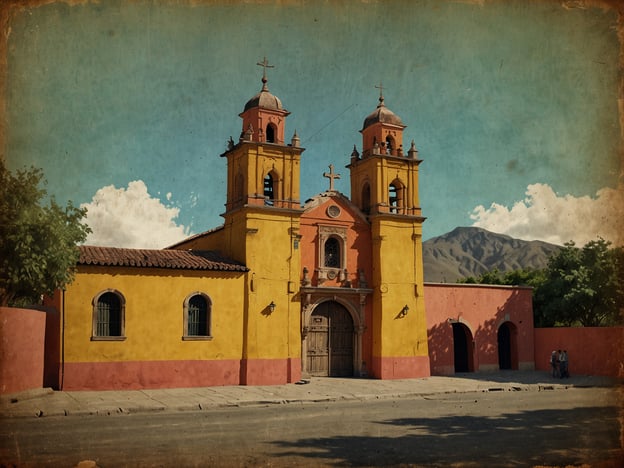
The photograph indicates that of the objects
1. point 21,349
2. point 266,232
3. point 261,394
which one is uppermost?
point 266,232

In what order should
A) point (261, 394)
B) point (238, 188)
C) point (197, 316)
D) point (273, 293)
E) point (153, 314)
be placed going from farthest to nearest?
point (238, 188)
point (273, 293)
point (197, 316)
point (153, 314)
point (261, 394)

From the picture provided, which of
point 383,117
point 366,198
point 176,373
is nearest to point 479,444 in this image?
point 176,373

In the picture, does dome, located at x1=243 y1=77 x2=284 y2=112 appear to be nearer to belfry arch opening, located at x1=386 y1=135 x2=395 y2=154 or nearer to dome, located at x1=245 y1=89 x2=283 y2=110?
dome, located at x1=245 y1=89 x2=283 y2=110

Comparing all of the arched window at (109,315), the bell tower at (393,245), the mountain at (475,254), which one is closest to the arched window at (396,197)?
the bell tower at (393,245)

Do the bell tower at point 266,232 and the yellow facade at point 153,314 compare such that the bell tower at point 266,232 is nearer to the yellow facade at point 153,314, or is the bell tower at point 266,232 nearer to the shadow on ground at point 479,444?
the yellow facade at point 153,314

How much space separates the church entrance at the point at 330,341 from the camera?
2541 cm

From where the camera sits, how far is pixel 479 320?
97.1 feet

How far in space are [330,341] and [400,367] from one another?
3080mm

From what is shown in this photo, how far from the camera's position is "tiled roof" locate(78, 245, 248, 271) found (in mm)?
21083

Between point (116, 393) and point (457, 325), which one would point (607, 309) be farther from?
point (116, 393)

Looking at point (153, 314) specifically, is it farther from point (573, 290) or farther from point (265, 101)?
point (573, 290)

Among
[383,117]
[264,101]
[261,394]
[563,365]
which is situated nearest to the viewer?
[261,394]

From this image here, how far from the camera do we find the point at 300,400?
19.2m

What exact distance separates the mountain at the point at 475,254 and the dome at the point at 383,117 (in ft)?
350
